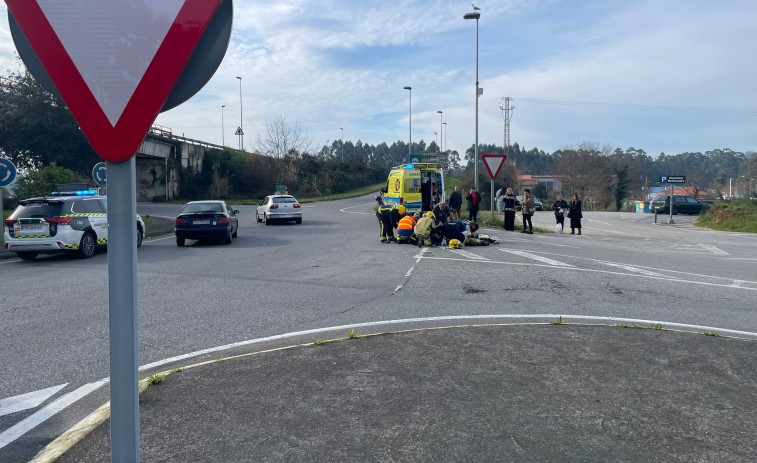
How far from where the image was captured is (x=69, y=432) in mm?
3732

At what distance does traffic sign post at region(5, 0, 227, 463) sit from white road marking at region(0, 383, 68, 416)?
141 inches

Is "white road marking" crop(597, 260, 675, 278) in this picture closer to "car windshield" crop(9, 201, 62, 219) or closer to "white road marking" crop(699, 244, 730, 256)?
"white road marking" crop(699, 244, 730, 256)

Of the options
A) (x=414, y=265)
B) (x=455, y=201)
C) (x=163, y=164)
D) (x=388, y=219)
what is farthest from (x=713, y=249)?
(x=163, y=164)

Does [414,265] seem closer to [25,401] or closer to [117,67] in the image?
[25,401]

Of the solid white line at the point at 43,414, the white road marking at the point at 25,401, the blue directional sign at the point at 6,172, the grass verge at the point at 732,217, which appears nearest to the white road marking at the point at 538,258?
the solid white line at the point at 43,414

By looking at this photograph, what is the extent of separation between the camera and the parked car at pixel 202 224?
728 inches

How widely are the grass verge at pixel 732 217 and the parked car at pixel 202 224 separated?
25999 millimetres

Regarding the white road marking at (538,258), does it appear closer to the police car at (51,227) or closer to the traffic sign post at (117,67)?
the police car at (51,227)

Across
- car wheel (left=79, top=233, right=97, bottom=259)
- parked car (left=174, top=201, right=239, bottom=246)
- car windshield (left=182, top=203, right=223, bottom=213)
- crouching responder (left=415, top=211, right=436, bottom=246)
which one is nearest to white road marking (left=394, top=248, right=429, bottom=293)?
crouching responder (left=415, top=211, right=436, bottom=246)

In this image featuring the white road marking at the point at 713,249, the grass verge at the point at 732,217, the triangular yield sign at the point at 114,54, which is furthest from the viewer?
the grass verge at the point at 732,217

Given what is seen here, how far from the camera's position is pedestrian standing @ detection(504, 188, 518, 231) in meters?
22.4

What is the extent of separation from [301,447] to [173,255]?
13632 millimetres

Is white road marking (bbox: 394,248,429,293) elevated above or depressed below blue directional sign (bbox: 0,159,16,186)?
below

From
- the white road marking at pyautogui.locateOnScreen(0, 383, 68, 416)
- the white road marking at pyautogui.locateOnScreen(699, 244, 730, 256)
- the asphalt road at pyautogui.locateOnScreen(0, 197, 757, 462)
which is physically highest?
the asphalt road at pyautogui.locateOnScreen(0, 197, 757, 462)
